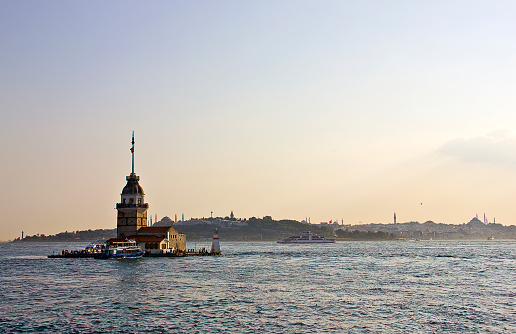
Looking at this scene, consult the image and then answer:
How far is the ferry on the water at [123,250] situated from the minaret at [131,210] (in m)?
6.80

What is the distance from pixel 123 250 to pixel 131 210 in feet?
42.2

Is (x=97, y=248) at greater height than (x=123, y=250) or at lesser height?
lesser

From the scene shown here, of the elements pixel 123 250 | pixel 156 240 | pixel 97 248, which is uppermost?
pixel 156 240

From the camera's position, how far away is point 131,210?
114 meters

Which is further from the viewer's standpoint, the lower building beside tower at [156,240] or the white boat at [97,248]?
the white boat at [97,248]

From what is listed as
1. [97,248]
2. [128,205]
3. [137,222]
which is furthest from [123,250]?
[97,248]

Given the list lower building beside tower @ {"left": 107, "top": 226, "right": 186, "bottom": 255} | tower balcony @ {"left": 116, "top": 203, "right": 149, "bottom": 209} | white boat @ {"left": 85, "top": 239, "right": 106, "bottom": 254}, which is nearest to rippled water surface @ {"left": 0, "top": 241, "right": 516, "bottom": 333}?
lower building beside tower @ {"left": 107, "top": 226, "right": 186, "bottom": 255}

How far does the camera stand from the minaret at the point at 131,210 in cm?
11356

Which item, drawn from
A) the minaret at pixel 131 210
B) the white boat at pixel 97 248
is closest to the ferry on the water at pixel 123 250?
the minaret at pixel 131 210

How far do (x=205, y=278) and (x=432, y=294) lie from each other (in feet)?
94.2

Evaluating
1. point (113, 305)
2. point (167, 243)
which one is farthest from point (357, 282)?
point (167, 243)

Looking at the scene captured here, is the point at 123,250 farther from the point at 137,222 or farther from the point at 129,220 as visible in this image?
the point at 129,220

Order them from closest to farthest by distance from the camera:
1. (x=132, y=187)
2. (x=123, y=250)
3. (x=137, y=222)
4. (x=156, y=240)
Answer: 1. (x=123, y=250)
2. (x=156, y=240)
3. (x=137, y=222)
4. (x=132, y=187)

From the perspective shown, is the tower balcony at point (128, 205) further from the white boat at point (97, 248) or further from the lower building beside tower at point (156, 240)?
the white boat at point (97, 248)
